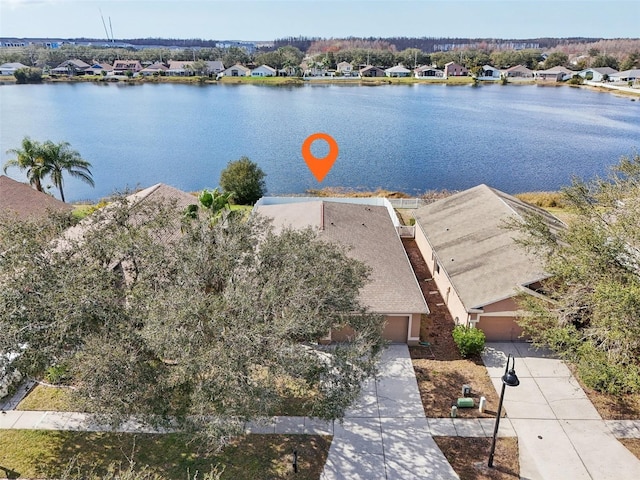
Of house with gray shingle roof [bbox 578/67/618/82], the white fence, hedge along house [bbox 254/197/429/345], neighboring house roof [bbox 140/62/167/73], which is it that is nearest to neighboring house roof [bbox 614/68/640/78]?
house with gray shingle roof [bbox 578/67/618/82]

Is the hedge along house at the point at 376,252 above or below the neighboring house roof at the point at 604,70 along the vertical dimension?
below

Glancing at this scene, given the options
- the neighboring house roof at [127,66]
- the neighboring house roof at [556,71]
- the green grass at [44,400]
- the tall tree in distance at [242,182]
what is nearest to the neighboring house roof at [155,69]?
the neighboring house roof at [127,66]

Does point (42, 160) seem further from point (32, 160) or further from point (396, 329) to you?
point (396, 329)

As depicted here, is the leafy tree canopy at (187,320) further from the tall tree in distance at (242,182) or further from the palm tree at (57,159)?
the tall tree in distance at (242,182)

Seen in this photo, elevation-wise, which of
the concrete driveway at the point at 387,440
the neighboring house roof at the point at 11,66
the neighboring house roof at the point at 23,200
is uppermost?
the neighboring house roof at the point at 11,66

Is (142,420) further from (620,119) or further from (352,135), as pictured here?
(620,119)

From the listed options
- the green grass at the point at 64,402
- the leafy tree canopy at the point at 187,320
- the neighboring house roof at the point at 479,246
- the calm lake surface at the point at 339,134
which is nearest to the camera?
the leafy tree canopy at the point at 187,320

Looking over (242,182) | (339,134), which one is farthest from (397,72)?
(242,182)
